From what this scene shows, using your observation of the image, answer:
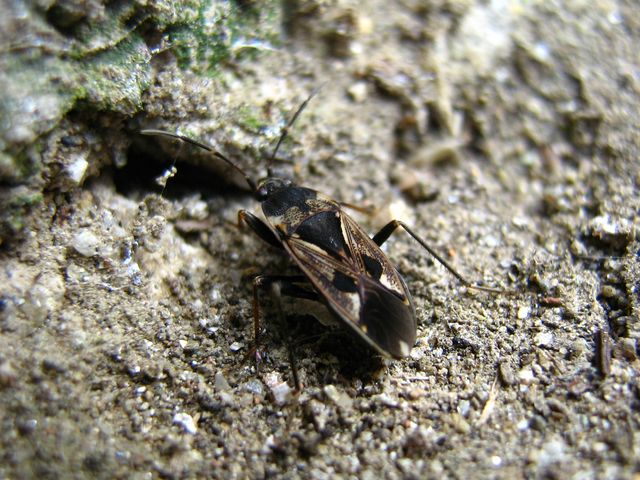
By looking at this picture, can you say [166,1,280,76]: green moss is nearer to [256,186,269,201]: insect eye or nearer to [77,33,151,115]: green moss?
[77,33,151,115]: green moss

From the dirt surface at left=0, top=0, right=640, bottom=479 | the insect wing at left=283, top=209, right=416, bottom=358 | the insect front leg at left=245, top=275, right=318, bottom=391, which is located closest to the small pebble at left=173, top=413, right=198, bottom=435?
the dirt surface at left=0, top=0, right=640, bottom=479

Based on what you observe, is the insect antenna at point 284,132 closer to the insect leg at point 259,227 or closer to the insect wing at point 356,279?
the insect leg at point 259,227

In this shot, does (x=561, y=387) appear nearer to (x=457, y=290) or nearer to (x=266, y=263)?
(x=457, y=290)

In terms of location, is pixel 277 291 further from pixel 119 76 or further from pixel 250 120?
pixel 119 76

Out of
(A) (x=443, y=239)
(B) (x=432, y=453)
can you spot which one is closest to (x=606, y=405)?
(B) (x=432, y=453)

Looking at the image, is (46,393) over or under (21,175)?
under

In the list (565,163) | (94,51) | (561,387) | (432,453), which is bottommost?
(432,453)

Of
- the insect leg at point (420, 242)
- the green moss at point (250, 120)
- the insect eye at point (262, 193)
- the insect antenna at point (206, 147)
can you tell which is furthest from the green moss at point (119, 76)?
the insect leg at point (420, 242)
